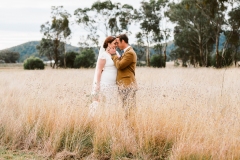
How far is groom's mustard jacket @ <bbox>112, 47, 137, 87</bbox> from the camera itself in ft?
20.7

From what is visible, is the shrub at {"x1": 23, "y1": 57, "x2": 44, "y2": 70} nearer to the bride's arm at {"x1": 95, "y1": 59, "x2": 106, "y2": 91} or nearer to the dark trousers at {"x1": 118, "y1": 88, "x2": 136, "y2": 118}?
the bride's arm at {"x1": 95, "y1": 59, "x2": 106, "y2": 91}

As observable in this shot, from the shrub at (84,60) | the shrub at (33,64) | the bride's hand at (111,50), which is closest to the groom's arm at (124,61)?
the bride's hand at (111,50)

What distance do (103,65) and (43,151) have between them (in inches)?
92.2

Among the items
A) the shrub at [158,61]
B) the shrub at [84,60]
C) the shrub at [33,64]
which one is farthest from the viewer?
the shrub at [158,61]

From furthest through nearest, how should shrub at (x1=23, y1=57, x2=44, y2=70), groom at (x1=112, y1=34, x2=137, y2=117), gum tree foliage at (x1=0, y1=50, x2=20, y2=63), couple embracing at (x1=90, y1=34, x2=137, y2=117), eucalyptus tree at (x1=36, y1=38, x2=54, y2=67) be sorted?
gum tree foliage at (x1=0, y1=50, x2=20, y2=63) → eucalyptus tree at (x1=36, y1=38, x2=54, y2=67) → shrub at (x1=23, y1=57, x2=44, y2=70) → couple embracing at (x1=90, y1=34, x2=137, y2=117) → groom at (x1=112, y1=34, x2=137, y2=117)

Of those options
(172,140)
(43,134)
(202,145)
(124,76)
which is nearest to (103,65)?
(124,76)

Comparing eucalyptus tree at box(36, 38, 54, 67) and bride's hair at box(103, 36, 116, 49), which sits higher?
eucalyptus tree at box(36, 38, 54, 67)

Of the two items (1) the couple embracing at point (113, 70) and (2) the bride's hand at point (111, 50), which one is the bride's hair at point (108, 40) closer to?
(1) the couple embracing at point (113, 70)

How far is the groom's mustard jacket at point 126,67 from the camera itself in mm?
6305

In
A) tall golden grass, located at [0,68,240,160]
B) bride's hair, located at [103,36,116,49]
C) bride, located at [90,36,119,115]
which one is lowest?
tall golden grass, located at [0,68,240,160]

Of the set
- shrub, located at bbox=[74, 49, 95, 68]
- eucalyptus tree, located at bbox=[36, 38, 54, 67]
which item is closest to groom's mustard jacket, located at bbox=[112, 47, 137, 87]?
shrub, located at bbox=[74, 49, 95, 68]

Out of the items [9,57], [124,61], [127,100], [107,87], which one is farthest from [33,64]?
[9,57]

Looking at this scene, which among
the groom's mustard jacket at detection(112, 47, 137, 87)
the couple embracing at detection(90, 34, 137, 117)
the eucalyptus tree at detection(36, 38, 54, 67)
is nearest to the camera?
the couple embracing at detection(90, 34, 137, 117)

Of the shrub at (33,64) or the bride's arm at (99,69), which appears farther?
the shrub at (33,64)
